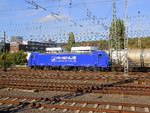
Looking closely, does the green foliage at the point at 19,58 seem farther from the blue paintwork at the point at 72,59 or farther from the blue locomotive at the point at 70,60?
the blue paintwork at the point at 72,59

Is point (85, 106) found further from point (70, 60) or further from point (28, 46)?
point (28, 46)

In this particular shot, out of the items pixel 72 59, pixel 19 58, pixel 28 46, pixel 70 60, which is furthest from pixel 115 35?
pixel 28 46

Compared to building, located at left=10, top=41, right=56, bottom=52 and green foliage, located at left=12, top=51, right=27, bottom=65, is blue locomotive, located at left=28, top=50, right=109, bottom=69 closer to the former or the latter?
green foliage, located at left=12, top=51, right=27, bottom=65

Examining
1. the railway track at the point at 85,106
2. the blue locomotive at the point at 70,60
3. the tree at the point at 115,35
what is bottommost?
the railway track at the point at 85,106

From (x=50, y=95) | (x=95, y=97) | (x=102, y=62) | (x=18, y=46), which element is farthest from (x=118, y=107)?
(x=18, y=46)

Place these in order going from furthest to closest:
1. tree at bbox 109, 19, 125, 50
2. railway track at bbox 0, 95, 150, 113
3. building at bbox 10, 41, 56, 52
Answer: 1. building at bbox 10, 41, 56, 52
2. tree at bbox 109, 19, 125, 50
3. railway track at bbox 0, 95, 150, 113

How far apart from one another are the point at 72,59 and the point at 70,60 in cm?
37

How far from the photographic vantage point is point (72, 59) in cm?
3406

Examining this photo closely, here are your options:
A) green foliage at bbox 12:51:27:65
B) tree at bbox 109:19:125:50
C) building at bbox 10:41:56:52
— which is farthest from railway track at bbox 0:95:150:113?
building at bbox 10:41:56:52

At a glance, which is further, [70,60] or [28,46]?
[28,46]

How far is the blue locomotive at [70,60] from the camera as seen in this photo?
31.9m

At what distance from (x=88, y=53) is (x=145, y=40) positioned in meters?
94.2

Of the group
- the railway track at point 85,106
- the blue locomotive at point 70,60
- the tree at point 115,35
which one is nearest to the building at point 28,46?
the tree at point 115,35

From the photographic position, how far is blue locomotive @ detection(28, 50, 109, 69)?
31938 millimetres
